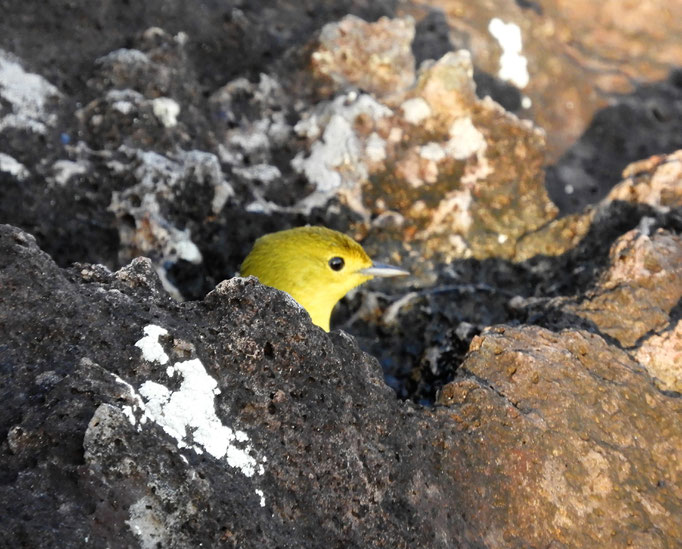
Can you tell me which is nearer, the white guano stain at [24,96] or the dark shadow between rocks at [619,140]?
the white guano stain at [24,96]

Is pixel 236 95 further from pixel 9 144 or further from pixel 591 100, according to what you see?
pixel 591 100

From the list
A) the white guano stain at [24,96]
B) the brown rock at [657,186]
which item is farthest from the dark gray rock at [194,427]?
the brown rock at [657,186]

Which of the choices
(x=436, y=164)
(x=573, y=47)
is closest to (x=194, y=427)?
(x=436, y=164)

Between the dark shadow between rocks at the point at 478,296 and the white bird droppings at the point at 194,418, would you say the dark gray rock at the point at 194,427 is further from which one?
the dark shadow between rocks at the point at 478,296

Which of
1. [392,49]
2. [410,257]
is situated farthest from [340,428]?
[392,49]

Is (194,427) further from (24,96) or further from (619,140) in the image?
(619,140)

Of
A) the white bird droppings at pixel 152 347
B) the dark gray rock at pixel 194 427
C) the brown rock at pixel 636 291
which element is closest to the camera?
the dark gray rock at pixel 194 427

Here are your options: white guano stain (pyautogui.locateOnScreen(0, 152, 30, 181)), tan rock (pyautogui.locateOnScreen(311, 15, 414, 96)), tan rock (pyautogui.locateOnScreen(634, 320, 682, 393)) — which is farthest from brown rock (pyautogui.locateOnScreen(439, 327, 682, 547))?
tan rock (pyautogui.locateOnScreen(311, 15, 414, 96))
